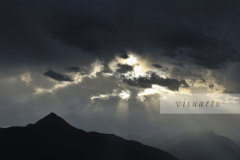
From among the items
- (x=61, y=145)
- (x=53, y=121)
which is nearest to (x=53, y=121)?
(x=53, y=121)

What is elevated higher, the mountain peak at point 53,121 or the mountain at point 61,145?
the mountain peak at point 53,121

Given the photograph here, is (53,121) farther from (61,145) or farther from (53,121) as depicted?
(61,145)

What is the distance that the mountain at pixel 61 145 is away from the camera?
12431cm

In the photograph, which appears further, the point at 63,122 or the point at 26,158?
the point at 63,122

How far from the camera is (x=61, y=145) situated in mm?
141125

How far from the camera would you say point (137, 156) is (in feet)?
535

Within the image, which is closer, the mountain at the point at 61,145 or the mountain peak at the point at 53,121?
the mountain at the point at 61,145

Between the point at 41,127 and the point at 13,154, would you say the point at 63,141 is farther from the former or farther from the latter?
the point at 13,154

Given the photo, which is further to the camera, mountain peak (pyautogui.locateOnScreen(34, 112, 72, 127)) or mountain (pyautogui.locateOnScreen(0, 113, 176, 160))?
mountain peak (pyautogui.locateOnScreen(34, 112, 72, 127))

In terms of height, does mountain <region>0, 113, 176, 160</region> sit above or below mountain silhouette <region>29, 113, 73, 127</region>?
below

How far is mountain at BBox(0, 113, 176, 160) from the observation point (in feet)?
408

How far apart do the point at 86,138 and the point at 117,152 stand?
24.8m

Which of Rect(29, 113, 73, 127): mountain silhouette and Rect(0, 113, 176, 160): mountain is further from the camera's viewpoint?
Rect(29, 113, 73, 127): mountain silhouette

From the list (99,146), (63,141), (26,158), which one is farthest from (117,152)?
(26,158)
